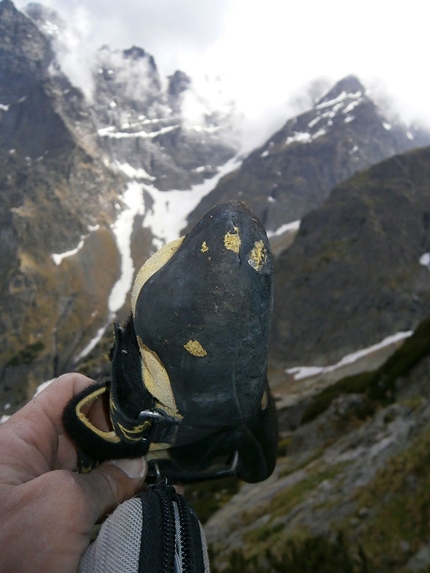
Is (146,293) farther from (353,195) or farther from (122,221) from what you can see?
(122,221)

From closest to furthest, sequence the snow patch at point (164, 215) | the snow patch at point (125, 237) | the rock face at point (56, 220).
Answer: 1. the rock face at point (56, 220)
2. the snow patch at point (125, 237)
3. the snow patch at point (164, 215)

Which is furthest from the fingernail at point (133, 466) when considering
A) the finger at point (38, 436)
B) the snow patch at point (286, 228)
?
the snow patch at point (286, 228)

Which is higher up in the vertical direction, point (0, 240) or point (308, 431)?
point (0, 240)

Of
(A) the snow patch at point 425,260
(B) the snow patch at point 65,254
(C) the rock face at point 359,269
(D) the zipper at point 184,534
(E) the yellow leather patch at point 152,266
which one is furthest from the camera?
(B) the snow patch at point 65,254

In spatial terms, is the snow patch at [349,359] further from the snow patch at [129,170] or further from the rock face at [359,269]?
the snow patch at [129,170]

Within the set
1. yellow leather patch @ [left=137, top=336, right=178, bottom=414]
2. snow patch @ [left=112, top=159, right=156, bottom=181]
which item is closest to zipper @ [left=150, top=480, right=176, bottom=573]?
yellow leather patch @ [left=137, top=336, right=178, bottom=414]

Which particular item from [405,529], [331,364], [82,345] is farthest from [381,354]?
[82,345]
